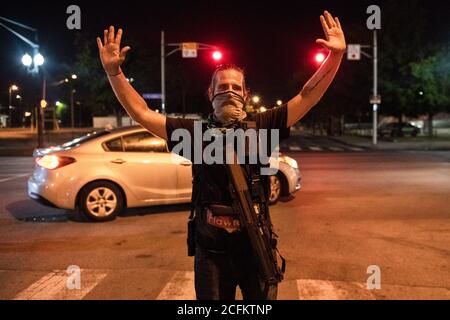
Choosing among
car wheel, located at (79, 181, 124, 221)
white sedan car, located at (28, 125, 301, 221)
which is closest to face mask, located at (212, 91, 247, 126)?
white sedan car, located at (28, 125, 301, 221)

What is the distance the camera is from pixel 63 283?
18.6 feet

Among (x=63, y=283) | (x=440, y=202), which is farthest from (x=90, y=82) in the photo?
(x=63, y=283)

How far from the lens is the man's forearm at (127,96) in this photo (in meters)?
2.97

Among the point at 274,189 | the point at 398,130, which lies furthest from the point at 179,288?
the point at 398,130

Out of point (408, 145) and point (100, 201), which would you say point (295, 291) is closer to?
point (100, 201)

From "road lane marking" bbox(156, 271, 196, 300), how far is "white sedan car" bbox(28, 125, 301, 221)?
10.4 feet

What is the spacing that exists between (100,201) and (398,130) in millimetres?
44481

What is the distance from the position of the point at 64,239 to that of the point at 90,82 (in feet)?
156

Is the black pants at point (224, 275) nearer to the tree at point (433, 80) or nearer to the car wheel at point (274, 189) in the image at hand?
the car wheel at point (274, 189)

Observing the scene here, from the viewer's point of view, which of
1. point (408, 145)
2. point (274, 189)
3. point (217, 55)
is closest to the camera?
point (274, 189)

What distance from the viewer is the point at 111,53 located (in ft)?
9.53

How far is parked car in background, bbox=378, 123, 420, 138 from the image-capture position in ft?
165

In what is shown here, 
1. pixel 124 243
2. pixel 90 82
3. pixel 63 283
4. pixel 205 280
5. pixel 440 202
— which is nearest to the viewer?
pixel 205 280
